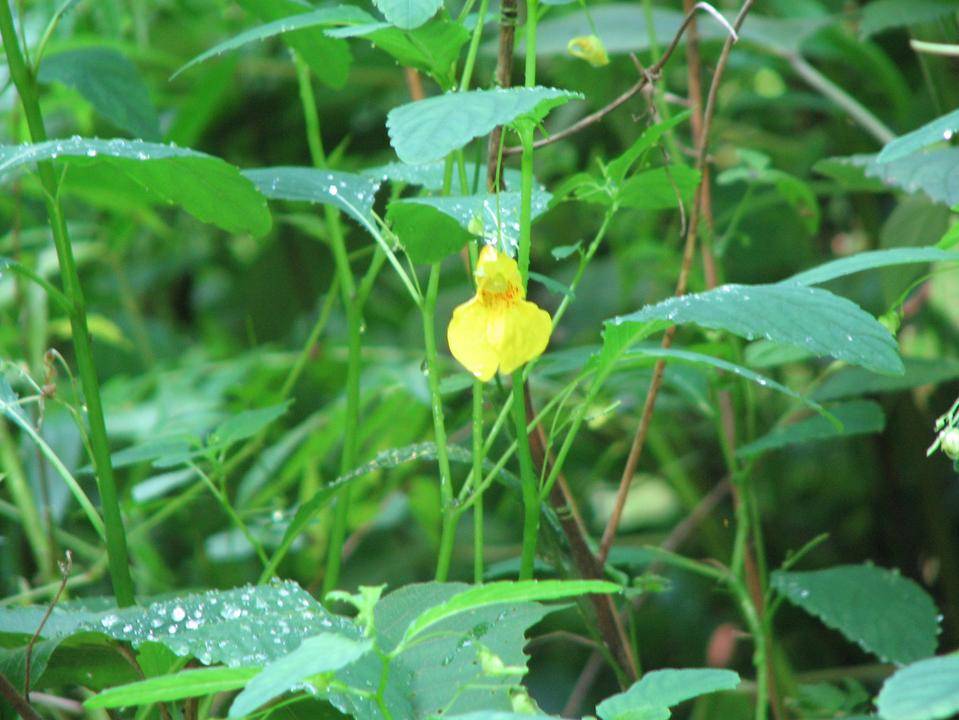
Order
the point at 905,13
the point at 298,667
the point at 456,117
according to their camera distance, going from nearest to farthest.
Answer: the point at 298,667 < the point at 456,117 < the point at 905,13

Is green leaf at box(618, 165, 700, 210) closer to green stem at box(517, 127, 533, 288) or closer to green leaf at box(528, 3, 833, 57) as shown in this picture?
green stem at box(517, 127, 533, 288)

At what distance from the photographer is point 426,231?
1.87 feet

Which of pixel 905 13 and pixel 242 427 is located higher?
pixel 905 13

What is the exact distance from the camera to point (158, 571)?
3.90 feet

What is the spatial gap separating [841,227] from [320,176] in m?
1.09

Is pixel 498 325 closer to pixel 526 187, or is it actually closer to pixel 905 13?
pixel 526 187

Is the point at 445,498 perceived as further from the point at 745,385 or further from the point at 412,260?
the point at 745,385

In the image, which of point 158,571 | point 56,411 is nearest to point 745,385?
point 158,571

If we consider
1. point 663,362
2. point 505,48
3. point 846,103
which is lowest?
point 663,362

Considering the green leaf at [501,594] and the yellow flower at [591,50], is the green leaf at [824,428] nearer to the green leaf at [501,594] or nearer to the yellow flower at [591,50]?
the yellow flower at [591,50]

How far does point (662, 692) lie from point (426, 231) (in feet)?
0.85

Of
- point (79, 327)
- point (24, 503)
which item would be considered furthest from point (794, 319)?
point (24, 503)

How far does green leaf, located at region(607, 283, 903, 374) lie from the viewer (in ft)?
1.63

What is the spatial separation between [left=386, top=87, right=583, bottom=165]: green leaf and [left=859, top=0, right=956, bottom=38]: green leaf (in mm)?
610
